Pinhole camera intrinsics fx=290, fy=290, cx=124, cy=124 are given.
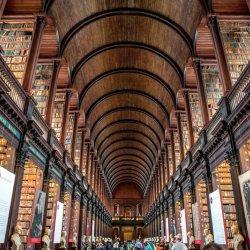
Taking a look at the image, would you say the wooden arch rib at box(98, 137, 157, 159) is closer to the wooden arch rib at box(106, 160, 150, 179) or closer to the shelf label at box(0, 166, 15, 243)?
the wooden arch rib at box(106, 160, 150, 179)

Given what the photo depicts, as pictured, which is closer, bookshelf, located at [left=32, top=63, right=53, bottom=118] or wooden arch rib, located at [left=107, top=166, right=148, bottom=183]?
bookshelf, located at [left=32, top=63, right=53, bottom=118]

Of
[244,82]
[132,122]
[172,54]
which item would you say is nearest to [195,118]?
[172,54]

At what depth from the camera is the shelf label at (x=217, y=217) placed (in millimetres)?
8961

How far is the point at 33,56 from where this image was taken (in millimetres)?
9562

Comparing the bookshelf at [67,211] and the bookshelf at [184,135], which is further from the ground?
the bookshelf at [184,135]

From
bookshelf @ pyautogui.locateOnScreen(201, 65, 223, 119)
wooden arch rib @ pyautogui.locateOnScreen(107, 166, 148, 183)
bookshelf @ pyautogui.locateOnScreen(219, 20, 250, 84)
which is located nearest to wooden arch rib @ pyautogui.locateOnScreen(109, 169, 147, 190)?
wooden arch rib @ pyautogui.locateOnScreen(107, 166, 148, 183)

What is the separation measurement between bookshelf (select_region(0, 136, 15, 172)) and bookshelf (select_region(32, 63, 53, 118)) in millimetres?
3593

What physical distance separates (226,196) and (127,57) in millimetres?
10703

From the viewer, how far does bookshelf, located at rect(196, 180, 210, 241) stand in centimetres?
1160

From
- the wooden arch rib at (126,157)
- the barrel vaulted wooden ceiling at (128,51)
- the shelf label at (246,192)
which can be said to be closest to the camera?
the shelf label at (246,192)

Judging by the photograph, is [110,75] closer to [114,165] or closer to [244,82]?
[244,82]

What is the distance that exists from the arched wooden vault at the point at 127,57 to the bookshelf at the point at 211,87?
115 cm

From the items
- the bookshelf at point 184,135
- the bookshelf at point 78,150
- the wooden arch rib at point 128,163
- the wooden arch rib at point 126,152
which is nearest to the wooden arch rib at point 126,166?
the wooden arch rib at point 128,163

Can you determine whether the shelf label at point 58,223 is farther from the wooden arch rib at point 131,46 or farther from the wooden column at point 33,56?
the wooden arch rib at point 131,46
